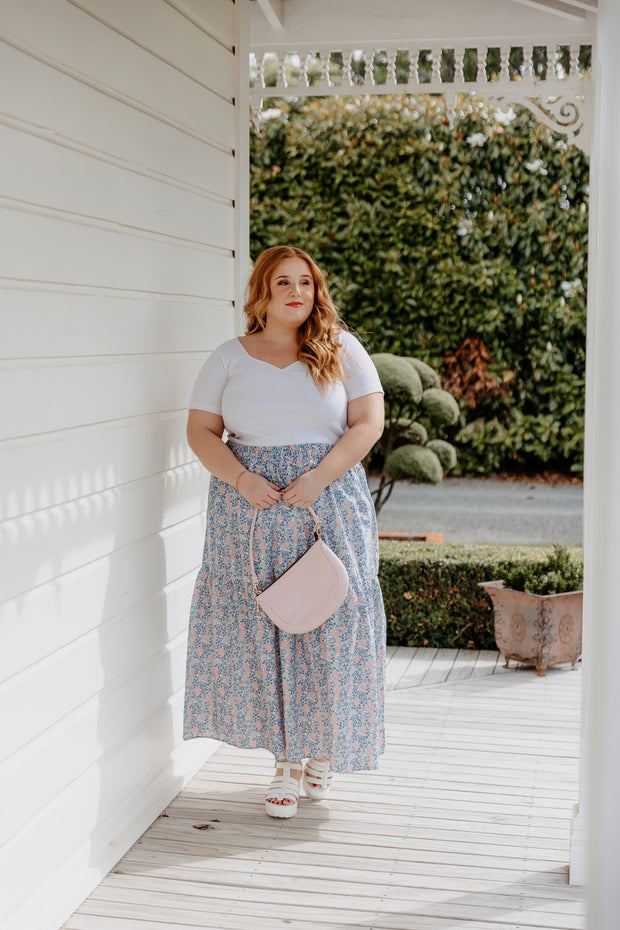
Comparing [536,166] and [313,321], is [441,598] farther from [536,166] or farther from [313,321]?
[536,166]

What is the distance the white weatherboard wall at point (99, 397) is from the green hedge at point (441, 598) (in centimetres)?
202

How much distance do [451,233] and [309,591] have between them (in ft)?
17.6

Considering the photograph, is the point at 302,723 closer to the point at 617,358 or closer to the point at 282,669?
the point at 282,669

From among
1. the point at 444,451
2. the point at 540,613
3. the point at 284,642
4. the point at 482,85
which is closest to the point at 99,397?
the point at 284,642

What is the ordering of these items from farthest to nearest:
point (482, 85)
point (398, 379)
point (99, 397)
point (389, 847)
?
point (398, 379), point (482, 85), point (389, 847), point (99, 397)

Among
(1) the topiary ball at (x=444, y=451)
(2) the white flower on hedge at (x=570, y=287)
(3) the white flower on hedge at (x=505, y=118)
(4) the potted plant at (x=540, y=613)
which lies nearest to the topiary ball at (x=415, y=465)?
(1) the topiary ball at (x=444, y=451)

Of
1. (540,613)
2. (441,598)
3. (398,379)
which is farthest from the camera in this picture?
(398,379)

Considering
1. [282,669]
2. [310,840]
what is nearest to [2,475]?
[282,669]

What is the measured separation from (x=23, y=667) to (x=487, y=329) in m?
6.05

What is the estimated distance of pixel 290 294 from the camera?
3211 millimetres

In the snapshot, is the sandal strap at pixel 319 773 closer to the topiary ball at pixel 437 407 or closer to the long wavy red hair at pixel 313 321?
the long wavy red hair at pixel 313 321

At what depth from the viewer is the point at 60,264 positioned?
2582 mm

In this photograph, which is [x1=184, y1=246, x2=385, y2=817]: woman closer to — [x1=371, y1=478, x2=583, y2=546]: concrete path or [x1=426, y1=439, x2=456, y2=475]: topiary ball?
[x1=426, y1=439, x2=456, y2=475]: topiary ball

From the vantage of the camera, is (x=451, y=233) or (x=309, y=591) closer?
(x=309, y=591)
